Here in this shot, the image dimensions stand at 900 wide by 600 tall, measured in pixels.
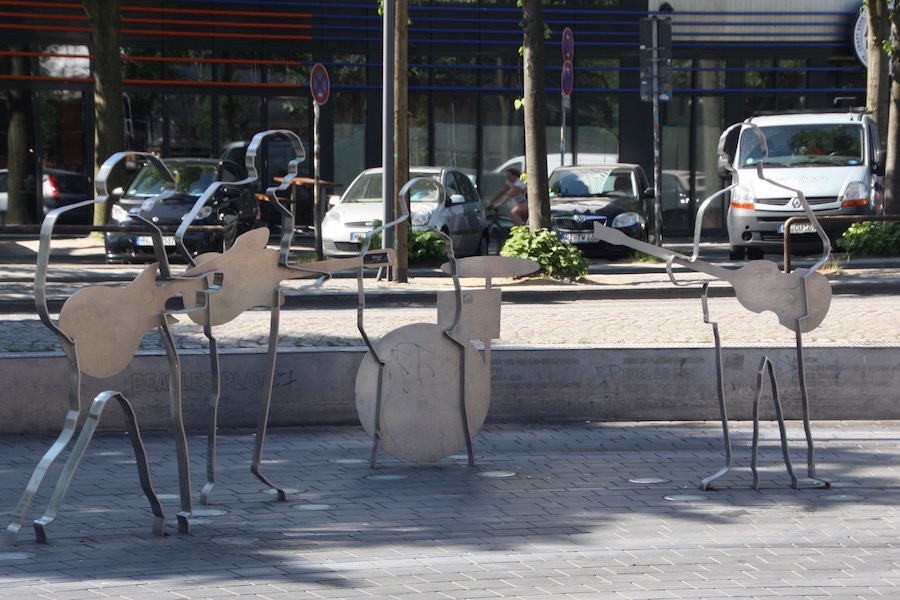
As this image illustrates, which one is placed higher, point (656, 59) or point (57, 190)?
point (656, 59)

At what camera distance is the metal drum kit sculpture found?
5906 millimetres

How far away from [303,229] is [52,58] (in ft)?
18.3

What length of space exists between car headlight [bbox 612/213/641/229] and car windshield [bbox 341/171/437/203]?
283cm

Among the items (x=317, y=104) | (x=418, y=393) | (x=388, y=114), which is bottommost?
(x=418, y=393)

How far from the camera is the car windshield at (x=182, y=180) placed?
19906mm

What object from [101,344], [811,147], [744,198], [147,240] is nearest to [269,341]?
[101,344]

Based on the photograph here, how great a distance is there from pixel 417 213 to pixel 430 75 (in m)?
7.79

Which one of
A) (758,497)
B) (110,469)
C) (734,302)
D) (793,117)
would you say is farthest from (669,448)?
(793,117)

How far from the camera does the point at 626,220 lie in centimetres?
2044

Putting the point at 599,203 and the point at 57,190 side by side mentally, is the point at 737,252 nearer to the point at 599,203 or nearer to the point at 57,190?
the point at 599,203

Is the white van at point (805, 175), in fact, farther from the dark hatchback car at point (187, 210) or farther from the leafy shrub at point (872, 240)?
the dark hatchback car at point (187, 210)

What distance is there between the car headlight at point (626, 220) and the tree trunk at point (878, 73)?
4.56 m

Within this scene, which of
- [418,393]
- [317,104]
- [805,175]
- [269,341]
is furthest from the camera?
[805,175]

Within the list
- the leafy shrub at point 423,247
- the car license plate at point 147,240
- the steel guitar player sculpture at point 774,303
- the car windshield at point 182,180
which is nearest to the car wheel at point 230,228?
the car windshield at point 182,180
